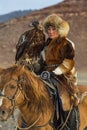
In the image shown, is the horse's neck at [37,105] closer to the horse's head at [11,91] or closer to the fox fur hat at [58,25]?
the horse's head at [11,91]

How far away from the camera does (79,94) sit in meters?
10.1

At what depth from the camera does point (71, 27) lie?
114m

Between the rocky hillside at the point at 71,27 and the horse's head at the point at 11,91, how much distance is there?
84.6 m

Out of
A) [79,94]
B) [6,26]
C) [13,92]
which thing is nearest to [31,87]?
[13,92]

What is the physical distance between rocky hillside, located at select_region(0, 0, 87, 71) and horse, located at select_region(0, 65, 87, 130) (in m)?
83.4

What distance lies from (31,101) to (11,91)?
775 millimetres

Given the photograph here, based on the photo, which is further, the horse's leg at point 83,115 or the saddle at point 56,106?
the horse's leg at point 83,115

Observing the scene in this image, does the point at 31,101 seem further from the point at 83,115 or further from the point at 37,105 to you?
the point at 83,115

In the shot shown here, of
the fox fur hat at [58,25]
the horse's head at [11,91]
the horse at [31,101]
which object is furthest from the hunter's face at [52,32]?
the horse's head at [11,91]

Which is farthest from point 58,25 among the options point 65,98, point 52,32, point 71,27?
point 71,27

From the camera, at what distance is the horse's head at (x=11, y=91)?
26.3ft

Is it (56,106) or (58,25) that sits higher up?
(58,25)

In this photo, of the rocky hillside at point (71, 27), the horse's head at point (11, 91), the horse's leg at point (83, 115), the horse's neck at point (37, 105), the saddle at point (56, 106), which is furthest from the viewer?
the rocky hillside at point (71, 27)

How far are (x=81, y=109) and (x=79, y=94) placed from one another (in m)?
0.26
